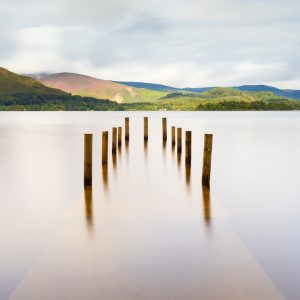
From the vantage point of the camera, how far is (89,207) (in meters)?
11.2

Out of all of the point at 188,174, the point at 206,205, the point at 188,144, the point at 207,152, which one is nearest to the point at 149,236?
the point at 206,205

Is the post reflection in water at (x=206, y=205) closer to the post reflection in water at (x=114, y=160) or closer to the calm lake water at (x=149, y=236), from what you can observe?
the calm lake water at (x=149, y=236)

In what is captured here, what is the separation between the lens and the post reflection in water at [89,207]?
9356 millimetres

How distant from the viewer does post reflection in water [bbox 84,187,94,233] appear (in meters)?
9.36

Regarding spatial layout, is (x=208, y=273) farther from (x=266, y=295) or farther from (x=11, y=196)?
(x=11, y=196)

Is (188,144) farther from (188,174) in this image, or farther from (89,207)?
(89,207)

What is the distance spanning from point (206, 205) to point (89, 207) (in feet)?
10.5

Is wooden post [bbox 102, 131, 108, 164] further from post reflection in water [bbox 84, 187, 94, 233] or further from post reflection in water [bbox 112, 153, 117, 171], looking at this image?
post reflection in water [bbox 84, 187, 94, 233]

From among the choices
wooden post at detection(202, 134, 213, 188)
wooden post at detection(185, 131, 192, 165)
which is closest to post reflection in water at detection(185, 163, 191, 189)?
wooden post at detection(185, 131, 192, 165)

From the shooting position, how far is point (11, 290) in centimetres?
584

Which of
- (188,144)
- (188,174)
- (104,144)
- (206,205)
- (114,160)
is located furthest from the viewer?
(114,160)

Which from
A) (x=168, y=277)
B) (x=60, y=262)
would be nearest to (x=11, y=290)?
(x=60, y=262)

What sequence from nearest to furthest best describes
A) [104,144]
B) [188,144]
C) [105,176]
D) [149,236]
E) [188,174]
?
1. [149,236]
2. [105,176]
3. [188,174]
4. [104,144]
5. [188,144]

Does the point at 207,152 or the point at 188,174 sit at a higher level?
the point at 207,152
